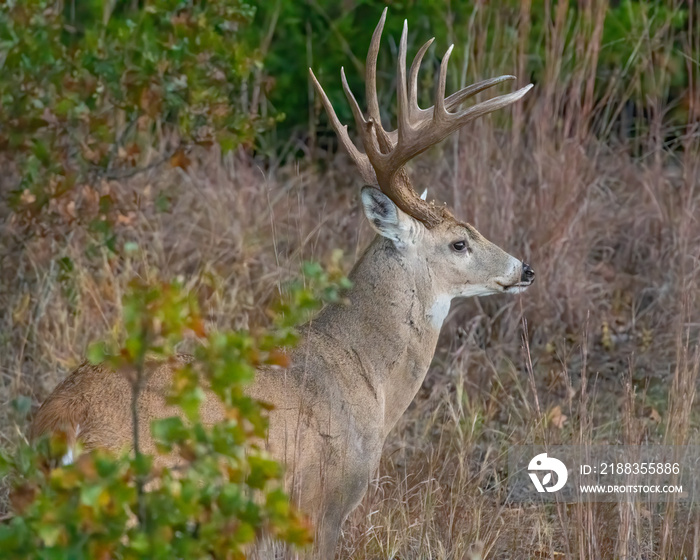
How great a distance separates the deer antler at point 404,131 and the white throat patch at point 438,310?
288 mm

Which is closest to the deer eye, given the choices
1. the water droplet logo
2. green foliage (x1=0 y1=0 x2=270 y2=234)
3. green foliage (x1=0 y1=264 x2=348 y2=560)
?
the water droplet logo

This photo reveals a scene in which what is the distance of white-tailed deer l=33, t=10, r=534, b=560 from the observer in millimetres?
3453

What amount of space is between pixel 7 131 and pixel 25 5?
2.06 feet

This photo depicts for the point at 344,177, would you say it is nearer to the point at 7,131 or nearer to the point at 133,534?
the point at 7,131

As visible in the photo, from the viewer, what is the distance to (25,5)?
5172mm

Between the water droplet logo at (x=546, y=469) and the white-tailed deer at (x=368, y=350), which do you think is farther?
the water droplet logo at (x=546, y=469)

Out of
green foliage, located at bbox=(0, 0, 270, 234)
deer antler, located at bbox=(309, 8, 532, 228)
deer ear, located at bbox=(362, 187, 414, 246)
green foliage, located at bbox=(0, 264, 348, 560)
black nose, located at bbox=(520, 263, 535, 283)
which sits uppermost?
green foliage, located at bbox=(0, 0, 270, 234)

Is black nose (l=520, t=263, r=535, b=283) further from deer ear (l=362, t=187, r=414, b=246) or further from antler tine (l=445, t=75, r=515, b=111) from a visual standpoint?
antler tine (l=445, t=75, r=515, b=111)

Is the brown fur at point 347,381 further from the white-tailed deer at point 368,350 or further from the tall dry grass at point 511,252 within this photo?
the tall dry grass at point 511,252

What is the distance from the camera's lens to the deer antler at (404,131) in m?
3.99

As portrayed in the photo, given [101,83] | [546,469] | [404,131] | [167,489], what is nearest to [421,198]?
[404,131]

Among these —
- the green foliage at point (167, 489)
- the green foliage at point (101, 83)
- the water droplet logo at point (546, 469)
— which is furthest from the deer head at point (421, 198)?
the green foliage at point (167, 489)

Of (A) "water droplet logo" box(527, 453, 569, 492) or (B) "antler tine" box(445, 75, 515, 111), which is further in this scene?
(A) "water droplet logo" box(527, 453, 569, 492)

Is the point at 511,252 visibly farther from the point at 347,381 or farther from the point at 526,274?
the point at 347,381
